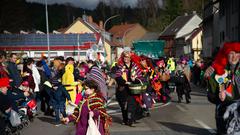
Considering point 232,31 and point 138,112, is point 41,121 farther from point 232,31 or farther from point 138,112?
point 232,31

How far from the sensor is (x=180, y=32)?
326 feet

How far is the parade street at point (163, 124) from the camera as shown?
11.6m

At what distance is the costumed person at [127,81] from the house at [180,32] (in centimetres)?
7982

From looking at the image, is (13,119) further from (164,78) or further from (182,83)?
(164,78)

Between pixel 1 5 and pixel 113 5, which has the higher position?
pixel 113 5

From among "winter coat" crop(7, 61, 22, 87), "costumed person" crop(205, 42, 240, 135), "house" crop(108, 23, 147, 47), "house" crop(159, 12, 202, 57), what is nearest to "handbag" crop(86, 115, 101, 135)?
"costumed person" crop(205, 42, 240, 135)

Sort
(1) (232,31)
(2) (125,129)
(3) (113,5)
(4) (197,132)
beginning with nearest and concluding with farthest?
(4) (197,132)
(2) (125,129)
(1) (232,31)
(3) (113,5)

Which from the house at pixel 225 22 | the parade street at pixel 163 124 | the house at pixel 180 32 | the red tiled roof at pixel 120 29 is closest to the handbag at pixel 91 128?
the parade street at pixel 163 124

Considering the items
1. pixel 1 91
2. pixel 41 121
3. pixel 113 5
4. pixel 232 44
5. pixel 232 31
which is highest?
pixel 113 5

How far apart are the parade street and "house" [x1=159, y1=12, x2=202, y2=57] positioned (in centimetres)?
7669

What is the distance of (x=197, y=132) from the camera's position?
1130 cm

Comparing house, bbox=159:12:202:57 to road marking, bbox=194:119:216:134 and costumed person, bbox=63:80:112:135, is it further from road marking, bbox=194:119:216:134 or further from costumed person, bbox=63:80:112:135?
costumed person, bbox=63:80:112:135

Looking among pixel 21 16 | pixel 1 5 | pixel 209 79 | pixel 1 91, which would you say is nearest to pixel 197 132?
pixel 209 79

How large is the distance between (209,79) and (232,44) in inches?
28.4
